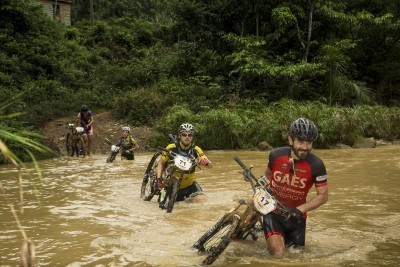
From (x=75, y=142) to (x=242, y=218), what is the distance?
12.8 metres

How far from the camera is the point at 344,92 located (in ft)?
79.0

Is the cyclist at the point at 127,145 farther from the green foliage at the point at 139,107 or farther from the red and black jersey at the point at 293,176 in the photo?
the red and black jersey at the point at 293,176

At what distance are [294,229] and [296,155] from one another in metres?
0.93

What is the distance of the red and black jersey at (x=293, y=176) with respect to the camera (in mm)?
5312

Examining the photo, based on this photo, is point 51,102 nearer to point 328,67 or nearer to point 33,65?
point 33,65

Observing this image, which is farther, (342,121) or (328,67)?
(328,67)

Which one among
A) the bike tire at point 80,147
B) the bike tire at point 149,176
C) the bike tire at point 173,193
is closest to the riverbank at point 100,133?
the bike tire at point 80,147

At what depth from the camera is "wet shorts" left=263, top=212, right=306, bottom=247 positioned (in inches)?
211

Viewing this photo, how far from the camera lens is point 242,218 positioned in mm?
5461

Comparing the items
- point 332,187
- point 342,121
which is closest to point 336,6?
point 342,121

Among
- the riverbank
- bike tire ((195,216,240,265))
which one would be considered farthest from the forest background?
bike tire ((195,216,240,265))

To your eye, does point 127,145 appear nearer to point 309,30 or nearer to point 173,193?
point 173,193

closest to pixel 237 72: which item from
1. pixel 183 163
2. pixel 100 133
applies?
pixel 100 133

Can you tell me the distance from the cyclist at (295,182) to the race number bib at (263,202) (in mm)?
392
